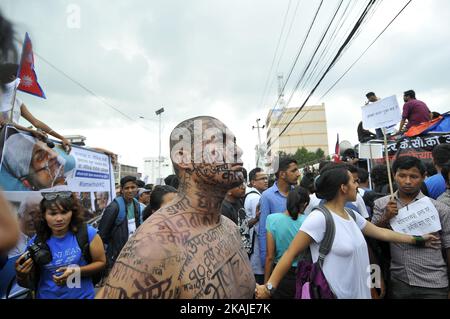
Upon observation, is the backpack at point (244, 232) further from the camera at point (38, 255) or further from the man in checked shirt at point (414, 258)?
the camera at point (38, 255)

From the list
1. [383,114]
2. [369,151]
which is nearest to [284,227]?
[383,114]

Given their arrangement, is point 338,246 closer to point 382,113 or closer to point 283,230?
point 283,230

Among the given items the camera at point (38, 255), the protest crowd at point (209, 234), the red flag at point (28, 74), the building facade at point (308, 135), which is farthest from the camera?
the building facade at point (308, 135)

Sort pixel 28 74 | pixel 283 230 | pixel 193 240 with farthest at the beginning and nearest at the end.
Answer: pixel 28 74, pixel 283 230, pixel 193 240

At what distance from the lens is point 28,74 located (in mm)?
3139

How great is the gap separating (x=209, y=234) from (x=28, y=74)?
302 cm

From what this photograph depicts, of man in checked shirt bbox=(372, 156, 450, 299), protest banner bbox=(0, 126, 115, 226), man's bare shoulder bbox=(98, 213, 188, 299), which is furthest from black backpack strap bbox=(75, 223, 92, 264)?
man in checked shirt bbox=(372, 156, 450, 299)

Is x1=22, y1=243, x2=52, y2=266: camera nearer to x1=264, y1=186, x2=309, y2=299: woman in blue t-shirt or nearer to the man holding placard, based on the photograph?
x1=264, y1=186, x2=309, y2=299: woman in blue t-shirt

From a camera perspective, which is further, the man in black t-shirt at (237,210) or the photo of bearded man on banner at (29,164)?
the man in black t-shirt at (237,210)

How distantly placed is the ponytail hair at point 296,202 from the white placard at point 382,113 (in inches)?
70.9

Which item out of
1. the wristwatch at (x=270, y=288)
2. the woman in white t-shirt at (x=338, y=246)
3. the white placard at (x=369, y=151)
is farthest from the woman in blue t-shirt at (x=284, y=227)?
the white placard at (x=369, y=151)

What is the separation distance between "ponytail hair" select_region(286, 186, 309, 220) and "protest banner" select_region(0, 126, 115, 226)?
7.78ft

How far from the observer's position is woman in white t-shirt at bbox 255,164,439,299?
1919 mm

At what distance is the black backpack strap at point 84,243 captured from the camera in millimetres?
2379
